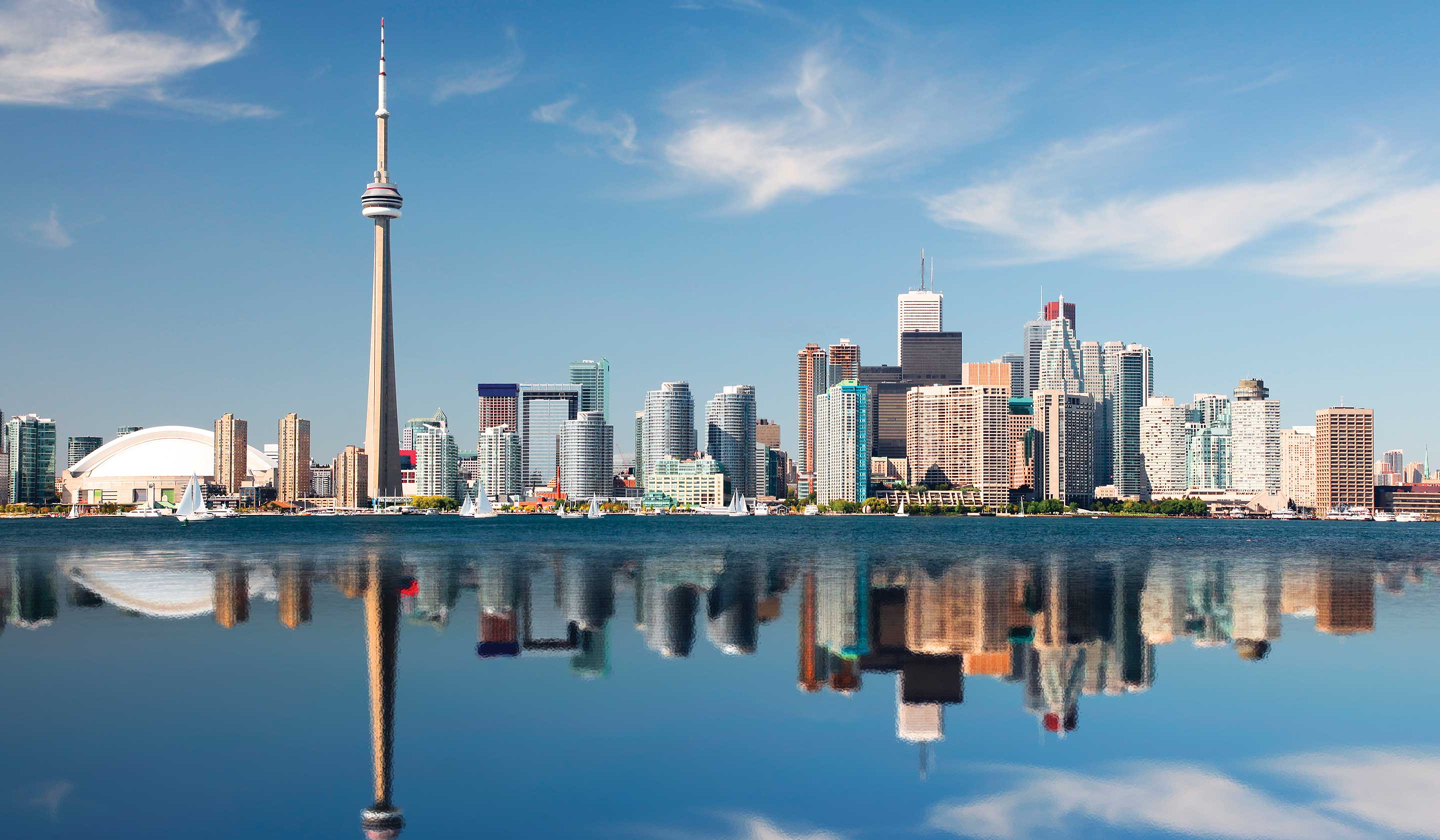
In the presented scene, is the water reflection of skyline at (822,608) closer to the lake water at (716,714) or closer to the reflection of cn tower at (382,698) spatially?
the reflection of cn tower at (382,698)

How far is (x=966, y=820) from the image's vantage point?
20500 millimetres

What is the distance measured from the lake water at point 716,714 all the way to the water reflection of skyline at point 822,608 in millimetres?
307

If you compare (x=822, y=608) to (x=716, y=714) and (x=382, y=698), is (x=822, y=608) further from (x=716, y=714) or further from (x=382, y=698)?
(x=382, y=698)

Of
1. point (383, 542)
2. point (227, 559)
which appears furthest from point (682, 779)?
point (383, 542)

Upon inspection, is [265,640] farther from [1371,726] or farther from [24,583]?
[24,583]

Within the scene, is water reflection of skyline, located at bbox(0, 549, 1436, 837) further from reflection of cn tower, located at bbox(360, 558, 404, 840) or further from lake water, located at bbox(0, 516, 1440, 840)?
lake water, located at bbox(0, 516, 1440, 840)

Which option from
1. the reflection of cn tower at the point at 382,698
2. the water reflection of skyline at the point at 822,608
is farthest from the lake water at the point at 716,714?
the water reflection of skyline at the point at 822,608

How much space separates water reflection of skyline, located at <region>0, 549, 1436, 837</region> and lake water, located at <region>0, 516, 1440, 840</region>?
307 mm

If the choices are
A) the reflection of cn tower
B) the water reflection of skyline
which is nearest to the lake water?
the reflection of cn tower

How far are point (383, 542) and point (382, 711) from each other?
401 feet

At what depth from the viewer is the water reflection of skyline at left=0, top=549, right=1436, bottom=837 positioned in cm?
3497

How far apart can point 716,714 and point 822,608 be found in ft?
90.2

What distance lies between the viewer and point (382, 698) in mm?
31469

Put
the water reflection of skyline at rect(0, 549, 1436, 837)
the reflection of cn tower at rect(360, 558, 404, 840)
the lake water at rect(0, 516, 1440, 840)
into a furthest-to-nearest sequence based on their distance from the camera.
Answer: the water reflection of skyline at rect(0, 549, 1436, 837) → the lake water at rect(0, 516, 1440, 840) → the reflection of cn tower at rect(360, 558, 404, 840)
